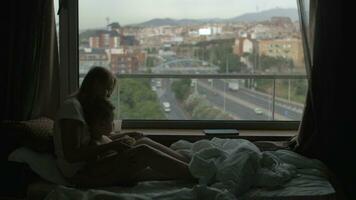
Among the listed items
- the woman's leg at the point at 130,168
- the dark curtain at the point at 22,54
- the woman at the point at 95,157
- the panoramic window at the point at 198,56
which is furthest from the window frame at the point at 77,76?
the woman's leg at the point at 130,168

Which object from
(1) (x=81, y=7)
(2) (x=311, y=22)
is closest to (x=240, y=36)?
(2) (x=311, y=22)

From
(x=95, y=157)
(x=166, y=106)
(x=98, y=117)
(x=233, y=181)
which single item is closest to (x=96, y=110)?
(x=98, y=117)

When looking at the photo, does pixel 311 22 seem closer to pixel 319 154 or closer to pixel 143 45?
pixel 319 154

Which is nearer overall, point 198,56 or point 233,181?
point 233,181

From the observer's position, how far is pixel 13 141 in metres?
3.05

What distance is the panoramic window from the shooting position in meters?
3.72

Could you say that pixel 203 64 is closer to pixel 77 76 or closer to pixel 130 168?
pixel 77 76

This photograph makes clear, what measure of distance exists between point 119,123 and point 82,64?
1.98ft

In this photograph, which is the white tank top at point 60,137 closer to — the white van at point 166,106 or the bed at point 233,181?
the bed at point 233,181

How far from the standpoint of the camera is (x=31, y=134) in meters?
2.99

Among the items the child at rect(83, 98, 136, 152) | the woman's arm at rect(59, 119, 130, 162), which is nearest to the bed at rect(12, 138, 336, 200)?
the woman's arm at rect(59, 119, 130, 162)

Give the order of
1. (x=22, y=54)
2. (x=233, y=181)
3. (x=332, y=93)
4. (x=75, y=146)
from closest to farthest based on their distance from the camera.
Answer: (x=233, y=181) → (x=75, y=146) → (x=332, y=93) → (x=22, y=54)

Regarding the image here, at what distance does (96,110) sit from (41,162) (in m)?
0.46

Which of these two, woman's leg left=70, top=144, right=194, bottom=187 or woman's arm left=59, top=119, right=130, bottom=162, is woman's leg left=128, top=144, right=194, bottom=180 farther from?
woman's arm left=59, top=119, right=130, bottom=162
